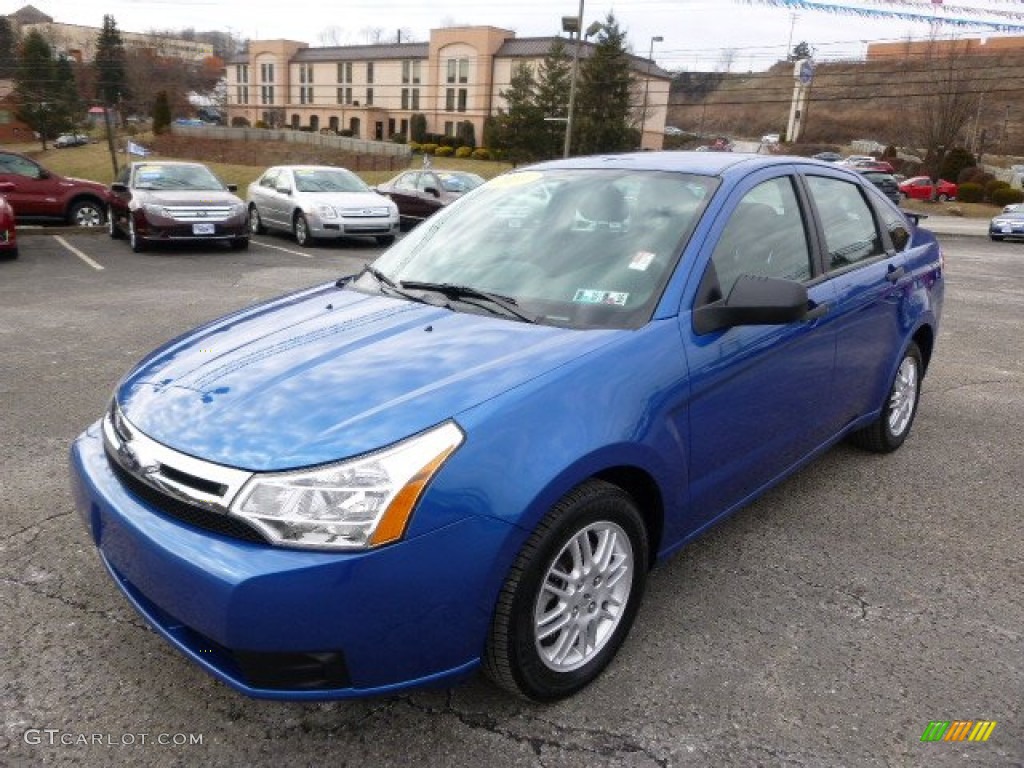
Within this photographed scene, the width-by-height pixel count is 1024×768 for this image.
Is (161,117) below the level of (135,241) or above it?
above

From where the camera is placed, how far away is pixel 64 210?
15.6 meters

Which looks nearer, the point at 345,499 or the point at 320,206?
the point at 345,499

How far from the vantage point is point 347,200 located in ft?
47.1

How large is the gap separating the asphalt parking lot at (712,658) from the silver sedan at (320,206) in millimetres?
9784

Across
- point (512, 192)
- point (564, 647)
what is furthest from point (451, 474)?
point (512, 192)

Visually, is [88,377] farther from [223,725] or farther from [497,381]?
[497,381]

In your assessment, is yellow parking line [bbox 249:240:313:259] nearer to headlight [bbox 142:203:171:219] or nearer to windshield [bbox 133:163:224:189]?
windshield [bbox 133:163:224:189]

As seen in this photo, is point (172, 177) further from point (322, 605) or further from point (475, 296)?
point (322, 605)

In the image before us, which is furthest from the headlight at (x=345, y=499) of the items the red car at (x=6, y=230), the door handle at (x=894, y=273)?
the red car at (x=6, y=230)

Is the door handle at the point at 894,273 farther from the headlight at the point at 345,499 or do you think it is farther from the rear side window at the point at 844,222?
the headlight at the point at 345,499

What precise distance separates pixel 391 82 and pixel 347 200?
79436 millimetres

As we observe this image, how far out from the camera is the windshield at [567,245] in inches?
109

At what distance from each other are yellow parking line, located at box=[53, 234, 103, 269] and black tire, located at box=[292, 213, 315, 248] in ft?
11.8

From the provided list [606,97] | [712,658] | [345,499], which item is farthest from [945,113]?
[345,499]
